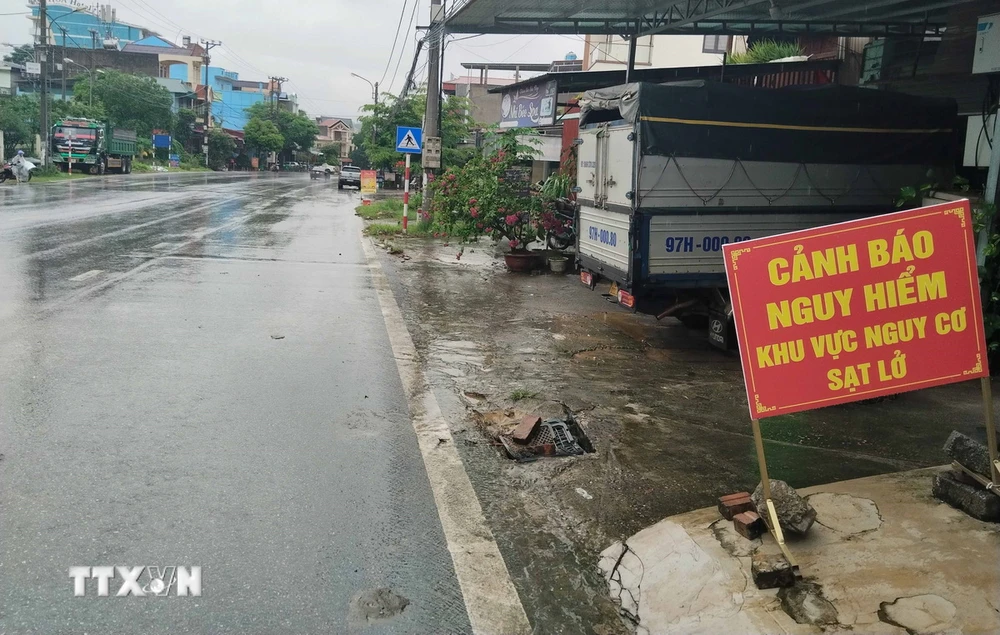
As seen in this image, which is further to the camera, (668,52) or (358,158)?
(358,158)

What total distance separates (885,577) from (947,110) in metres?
7.72

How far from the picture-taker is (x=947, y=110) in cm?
968

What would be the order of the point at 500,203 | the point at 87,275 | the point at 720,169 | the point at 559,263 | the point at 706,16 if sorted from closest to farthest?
the point at 720,169
the point at 87,275
the point at 706,16
the point at 559,263
the point at 500,203

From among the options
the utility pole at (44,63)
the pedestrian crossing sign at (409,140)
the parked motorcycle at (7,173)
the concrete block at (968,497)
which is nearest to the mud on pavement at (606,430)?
the concrete block at (968,497)

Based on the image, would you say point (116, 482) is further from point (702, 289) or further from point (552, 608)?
point (702, 289)

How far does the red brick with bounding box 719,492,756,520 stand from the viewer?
4371 mm

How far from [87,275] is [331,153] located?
11655 centimetres

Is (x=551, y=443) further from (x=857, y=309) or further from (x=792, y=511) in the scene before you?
(x=857, y=309)

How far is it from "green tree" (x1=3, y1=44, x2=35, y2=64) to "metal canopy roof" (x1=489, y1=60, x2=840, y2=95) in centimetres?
6497

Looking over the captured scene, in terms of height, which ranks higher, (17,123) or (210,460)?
(17,123)

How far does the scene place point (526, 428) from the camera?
5891 millimetres

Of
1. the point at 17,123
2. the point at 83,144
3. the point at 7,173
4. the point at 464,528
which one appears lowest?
the point at 464,528

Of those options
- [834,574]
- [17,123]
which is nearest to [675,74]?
[834,574]

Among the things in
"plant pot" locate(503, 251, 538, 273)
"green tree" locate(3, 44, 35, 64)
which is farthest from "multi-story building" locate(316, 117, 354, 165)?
"plant pot" locate(503, 251, 538, 273)
